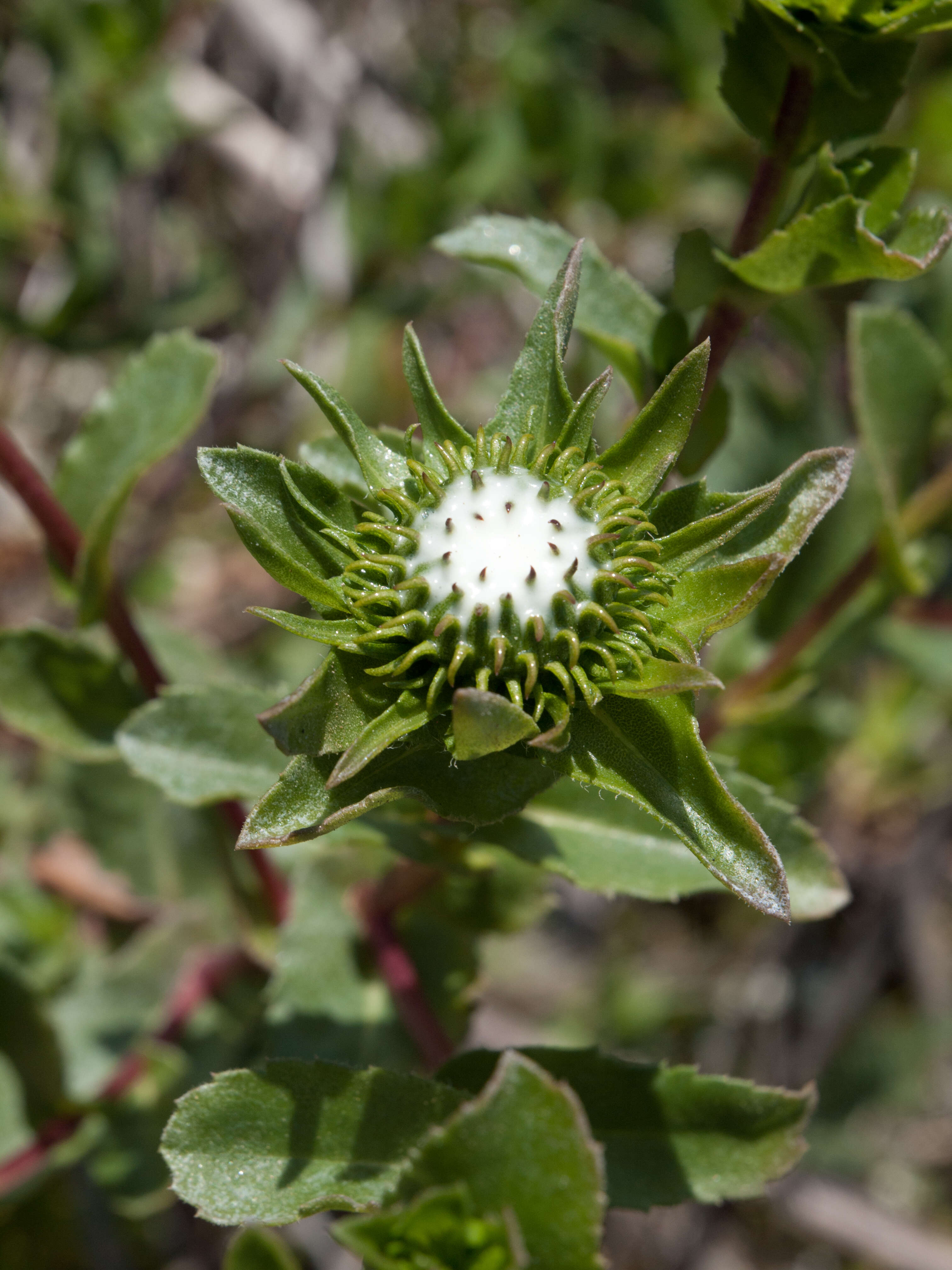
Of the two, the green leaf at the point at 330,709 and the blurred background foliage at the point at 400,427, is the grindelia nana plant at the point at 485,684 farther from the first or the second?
the blurred background foliage at the point at 400,427

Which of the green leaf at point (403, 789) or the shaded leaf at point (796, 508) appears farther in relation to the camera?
the shaded leaf at point (796, 508)

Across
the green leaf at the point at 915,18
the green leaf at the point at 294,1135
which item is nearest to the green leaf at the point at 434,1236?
the green leaf at the point at 294,1135

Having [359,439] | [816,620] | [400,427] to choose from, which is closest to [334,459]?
[359,439]

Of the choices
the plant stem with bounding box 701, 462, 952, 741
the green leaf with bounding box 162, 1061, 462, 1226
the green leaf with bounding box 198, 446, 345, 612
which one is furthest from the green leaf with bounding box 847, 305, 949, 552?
the green leaf with bounding box 162, 1061, 462, 1226

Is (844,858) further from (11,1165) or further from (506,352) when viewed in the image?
(11,1165)

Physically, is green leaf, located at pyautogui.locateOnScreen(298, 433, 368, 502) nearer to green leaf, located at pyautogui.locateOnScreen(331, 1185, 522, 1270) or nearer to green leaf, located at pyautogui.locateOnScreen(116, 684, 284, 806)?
green leaf, located at pyautogui.locateOnScreen(116, 684, 284, 806)
